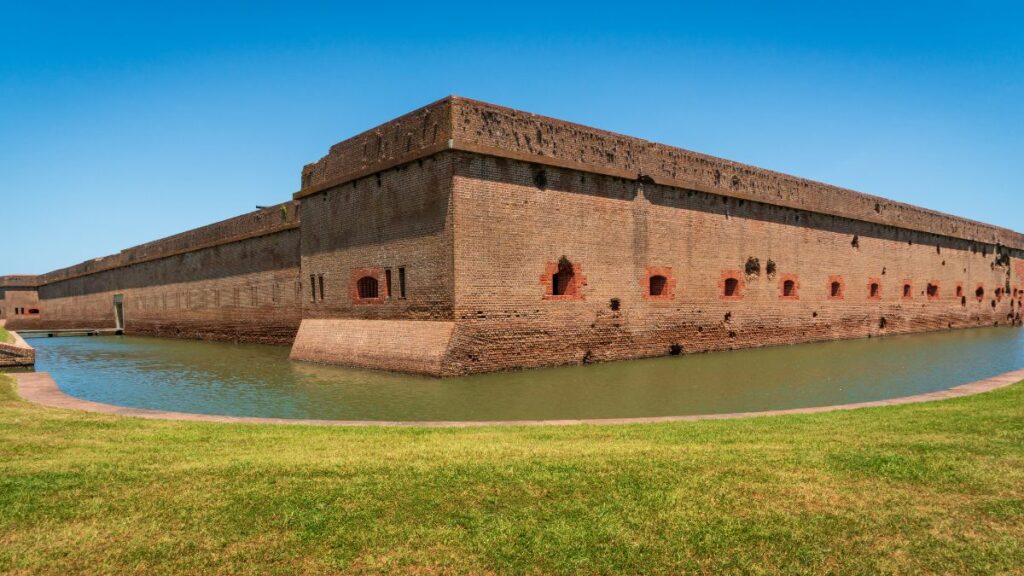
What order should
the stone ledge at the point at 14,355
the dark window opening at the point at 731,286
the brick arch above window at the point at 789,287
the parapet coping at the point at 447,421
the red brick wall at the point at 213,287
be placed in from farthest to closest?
the red brick wall at the point at 213,287 → the brick arch above window at the point at 789,287 → the dark window opening at the point at 731,286 → the stone ledge at the point at 14,355 → the parapet coping at the point at 447,421

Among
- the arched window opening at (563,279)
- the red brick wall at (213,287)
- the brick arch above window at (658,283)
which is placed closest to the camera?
the arched window opening at (563,279)

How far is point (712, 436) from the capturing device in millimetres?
5801

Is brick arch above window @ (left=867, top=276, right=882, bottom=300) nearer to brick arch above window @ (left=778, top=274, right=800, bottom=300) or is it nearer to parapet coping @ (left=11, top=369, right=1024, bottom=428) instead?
brick arch above window @ (left=778, top=274, right=800, bottom=300)

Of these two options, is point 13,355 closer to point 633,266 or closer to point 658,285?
point 633,266

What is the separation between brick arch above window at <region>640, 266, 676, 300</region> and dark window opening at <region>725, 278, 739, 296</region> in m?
2.53

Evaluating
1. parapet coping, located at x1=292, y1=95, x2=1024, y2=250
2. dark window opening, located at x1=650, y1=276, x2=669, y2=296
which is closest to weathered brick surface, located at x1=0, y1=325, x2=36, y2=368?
parapet coping, located at x1=292, y1=95, x2=1024, y2=250

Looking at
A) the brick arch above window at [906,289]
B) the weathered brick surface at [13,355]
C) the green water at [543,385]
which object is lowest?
the green water at [543,385]

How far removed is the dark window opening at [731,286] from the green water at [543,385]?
191cm

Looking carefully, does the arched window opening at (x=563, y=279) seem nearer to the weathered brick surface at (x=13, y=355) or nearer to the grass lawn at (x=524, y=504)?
the grass lawn at (x=524, y=504)

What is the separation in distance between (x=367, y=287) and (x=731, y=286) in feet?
33.5

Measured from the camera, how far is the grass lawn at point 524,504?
10.5 feet

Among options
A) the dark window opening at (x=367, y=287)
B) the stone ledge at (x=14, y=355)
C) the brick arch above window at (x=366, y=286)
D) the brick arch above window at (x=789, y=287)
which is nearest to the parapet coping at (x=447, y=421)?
the stone ledge at (x=14, y=355)

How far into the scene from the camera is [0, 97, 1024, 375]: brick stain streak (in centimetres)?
1314

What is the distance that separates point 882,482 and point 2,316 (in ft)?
206
